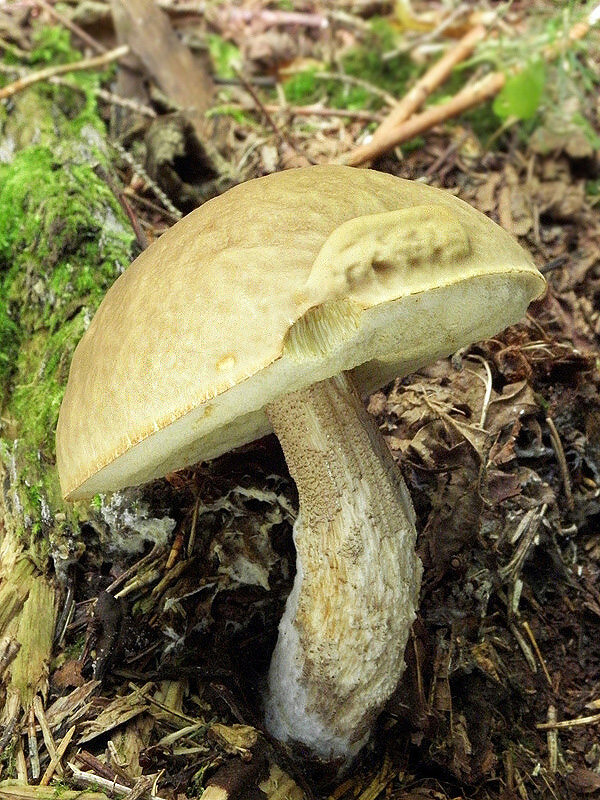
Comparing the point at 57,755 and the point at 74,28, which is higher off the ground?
the point at 74,28

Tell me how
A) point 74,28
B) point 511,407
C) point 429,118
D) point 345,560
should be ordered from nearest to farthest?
point 345,560, point 511,407, point 429,118, point 74,28

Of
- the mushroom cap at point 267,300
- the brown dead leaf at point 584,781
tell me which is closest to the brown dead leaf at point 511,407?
the mushroom cap at point 267,300

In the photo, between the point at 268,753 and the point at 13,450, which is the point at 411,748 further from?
the point at 13,450

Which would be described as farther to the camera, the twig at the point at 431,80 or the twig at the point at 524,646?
the twig at the point at 431,80

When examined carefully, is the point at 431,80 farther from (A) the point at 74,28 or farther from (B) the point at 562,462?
(B) the point at 562,462

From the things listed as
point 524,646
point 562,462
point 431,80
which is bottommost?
point 524,646

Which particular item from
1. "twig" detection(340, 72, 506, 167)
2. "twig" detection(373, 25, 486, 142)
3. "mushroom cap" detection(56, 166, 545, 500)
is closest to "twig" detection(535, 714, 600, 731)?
"mushroom cap" detection(56, 166, 545, 500)

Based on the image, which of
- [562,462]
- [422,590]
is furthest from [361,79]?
[422,590]

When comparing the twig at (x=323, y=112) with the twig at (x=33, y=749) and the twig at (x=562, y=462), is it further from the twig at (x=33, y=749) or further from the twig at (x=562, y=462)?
the twig at (x=33, y=749)
